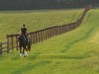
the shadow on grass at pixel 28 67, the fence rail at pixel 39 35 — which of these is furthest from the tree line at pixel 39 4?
the shadow on grass at pixel 28 67

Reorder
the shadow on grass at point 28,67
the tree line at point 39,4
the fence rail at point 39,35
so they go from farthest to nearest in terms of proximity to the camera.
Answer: the tree line at point 39,4
the fence rail at point 39,35
the shadow on grass at point 28,67

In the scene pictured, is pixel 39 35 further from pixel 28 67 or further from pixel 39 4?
pixel 39 4

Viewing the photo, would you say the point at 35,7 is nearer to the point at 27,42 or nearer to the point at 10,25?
the point at 10,25

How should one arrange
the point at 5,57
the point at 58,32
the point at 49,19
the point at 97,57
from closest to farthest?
the point at 97,57
the point at 5,57
the point at 58,32
the point at 49,19

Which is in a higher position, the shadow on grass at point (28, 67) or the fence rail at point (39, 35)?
the shadow on grass at point (28, 67)

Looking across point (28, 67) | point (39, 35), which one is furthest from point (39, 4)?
point (28, 67)

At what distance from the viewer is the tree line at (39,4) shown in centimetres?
12875

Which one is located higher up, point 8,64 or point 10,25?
point 8,64

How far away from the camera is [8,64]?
20.7 metres

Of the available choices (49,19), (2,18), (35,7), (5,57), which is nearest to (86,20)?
(49,19)

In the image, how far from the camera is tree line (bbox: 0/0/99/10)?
422 feet

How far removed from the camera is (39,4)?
130875 millimetres

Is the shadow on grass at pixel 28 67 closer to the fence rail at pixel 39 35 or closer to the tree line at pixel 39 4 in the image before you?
the fence rail at pixel 39 35

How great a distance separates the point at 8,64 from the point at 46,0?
117397 mm
